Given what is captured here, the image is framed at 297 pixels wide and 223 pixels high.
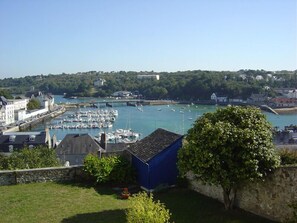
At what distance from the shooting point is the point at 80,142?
31.2m

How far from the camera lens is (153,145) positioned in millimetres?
13250

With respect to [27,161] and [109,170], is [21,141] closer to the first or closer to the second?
[27,161]

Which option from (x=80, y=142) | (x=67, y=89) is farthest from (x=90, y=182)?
(x=67, y=89)

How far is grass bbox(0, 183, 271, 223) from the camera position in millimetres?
9953

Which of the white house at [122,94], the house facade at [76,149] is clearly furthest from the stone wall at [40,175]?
the white house at [122,94]

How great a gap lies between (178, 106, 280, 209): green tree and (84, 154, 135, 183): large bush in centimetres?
400

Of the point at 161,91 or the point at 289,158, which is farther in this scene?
the point at 161,91

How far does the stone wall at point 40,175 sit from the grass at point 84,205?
319mm

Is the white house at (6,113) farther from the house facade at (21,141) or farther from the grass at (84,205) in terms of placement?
the grass at (84,205)

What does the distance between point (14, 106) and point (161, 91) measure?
5753 centimetres

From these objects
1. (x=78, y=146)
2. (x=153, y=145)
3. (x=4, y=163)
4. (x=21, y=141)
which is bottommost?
(x=21, y=141)

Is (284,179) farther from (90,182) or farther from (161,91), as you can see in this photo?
(161,91)

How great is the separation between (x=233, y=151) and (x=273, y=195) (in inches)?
52.0

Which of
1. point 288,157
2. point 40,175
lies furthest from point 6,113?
point 288,157
